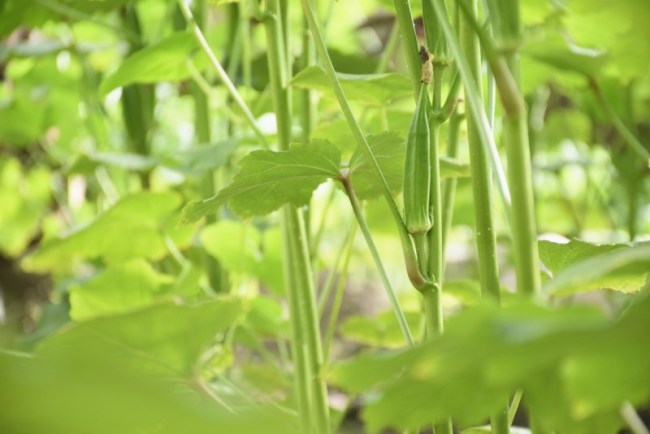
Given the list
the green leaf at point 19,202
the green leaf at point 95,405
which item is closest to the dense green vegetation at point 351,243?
the green leaf at point 95,405

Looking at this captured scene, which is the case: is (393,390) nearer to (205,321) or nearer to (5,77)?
(205,321)

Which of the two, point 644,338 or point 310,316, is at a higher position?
point 644,338

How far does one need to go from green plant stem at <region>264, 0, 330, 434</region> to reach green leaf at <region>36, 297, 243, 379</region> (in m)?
0.12

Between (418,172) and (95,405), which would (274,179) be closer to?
(418,172)

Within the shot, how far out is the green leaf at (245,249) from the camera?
77 cm

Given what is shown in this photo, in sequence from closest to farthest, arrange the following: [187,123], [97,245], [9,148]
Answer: [97,245]
[9,148]
[187,123]

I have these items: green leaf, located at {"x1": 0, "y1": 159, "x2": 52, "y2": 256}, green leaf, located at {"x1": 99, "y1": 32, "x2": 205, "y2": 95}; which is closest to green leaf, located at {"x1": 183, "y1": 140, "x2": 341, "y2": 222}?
green leaf, located at {"x1": 99, "y1": 32, "x2": 205, "y2": 95}

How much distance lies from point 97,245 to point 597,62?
582mm

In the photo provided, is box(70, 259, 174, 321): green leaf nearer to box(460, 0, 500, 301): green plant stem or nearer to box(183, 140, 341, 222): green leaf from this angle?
box(183, 140, 341, 222): green leaf

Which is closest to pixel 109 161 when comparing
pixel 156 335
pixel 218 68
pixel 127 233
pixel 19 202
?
pixel 127 233

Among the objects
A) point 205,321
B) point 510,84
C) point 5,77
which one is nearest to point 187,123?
point 5,77

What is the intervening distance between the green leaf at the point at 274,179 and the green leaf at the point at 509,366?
0.19 m

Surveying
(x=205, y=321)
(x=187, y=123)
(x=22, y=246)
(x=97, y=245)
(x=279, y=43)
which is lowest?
(x=22, y=246)

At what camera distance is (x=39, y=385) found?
0.20m
